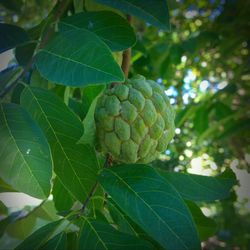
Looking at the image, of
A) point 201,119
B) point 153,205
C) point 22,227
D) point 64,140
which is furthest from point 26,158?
point 201,119

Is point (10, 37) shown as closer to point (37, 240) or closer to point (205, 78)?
point (37, 240)

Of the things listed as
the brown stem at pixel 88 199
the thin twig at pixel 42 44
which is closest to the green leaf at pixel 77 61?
the thin twig at pixel 42 44

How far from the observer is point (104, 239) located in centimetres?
103

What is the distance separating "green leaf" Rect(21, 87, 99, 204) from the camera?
1.12 metres

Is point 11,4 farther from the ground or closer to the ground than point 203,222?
farther from the ground

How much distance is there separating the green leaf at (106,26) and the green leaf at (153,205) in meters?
0.41

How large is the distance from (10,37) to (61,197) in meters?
0.61

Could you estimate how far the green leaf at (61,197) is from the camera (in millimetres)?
1390

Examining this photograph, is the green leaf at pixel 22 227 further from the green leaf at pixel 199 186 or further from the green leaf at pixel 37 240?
the green leaf at pixel 199 186

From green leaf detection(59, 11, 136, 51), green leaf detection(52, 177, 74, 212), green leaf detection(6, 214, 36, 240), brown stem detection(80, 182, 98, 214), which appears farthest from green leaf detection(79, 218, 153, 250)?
green leaf detection(6, 214, 36, 240)

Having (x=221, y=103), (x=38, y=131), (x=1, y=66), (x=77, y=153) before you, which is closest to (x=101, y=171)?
(x=77, y=153)

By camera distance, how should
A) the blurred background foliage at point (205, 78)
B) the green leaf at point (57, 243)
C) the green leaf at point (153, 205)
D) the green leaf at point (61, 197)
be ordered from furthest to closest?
the blurred background foliage at point (205, 78) < the green leaf at point (61, 197) < the green leaf at point (57, 243) < the green leaf at point (153, 205)

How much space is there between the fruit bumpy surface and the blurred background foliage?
779 mm

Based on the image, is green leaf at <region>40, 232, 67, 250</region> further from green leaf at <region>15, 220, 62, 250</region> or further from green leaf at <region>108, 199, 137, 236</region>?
green leaf at <region>108, 199, 137, 236</region>
